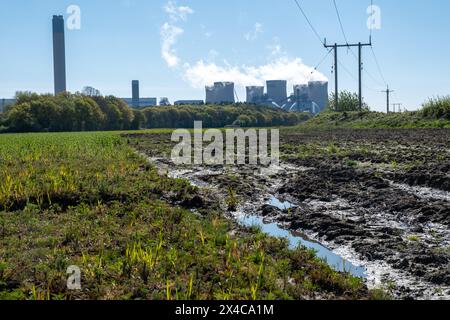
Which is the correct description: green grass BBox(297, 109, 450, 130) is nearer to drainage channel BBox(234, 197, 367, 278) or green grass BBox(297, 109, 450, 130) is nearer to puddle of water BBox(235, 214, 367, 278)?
drainage channel BBox(234, 197, 367, 278)

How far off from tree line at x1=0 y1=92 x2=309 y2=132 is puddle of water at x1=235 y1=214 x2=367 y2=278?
71480 millimetres

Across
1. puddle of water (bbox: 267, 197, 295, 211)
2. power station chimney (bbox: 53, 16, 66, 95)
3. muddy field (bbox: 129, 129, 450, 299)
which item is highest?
power station chimney (bbox: 53, 16, 66, 95)

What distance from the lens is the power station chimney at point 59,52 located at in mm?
141000

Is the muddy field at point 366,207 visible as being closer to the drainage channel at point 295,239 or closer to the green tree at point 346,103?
the drainage channel at point 295,239

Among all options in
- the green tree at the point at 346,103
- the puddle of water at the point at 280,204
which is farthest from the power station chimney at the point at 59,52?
the puddle of water at the point at 280,204

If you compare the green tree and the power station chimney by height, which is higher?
the power station chimney

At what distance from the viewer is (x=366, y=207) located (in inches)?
396

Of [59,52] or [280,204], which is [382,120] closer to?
[280,204]

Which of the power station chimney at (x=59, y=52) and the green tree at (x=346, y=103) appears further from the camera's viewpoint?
the power station chimney at (x=59, y=52)

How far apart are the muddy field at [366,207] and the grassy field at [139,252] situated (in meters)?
0.82

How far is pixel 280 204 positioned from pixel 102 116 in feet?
270

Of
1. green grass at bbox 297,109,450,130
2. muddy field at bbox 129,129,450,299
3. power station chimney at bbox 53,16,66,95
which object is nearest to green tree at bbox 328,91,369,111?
green grass at bbox 297,109,450,130

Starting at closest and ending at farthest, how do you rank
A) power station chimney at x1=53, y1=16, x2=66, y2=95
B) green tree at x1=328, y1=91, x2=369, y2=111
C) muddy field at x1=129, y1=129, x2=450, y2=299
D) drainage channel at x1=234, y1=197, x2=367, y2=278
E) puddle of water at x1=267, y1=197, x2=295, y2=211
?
muddy field at x1=129, y1=129, x2=450, y2=299
drainage channel at x1=234, y1=197, x2=367, y2=278
puddle of water at x1=267, y1=197, x2=295, y2=211
green tree at x1=328, y1=91, x2=369, y2=111
power station chimney at x1=53, y1=16, x2=66, y2=95

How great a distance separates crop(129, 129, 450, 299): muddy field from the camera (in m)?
6.23
